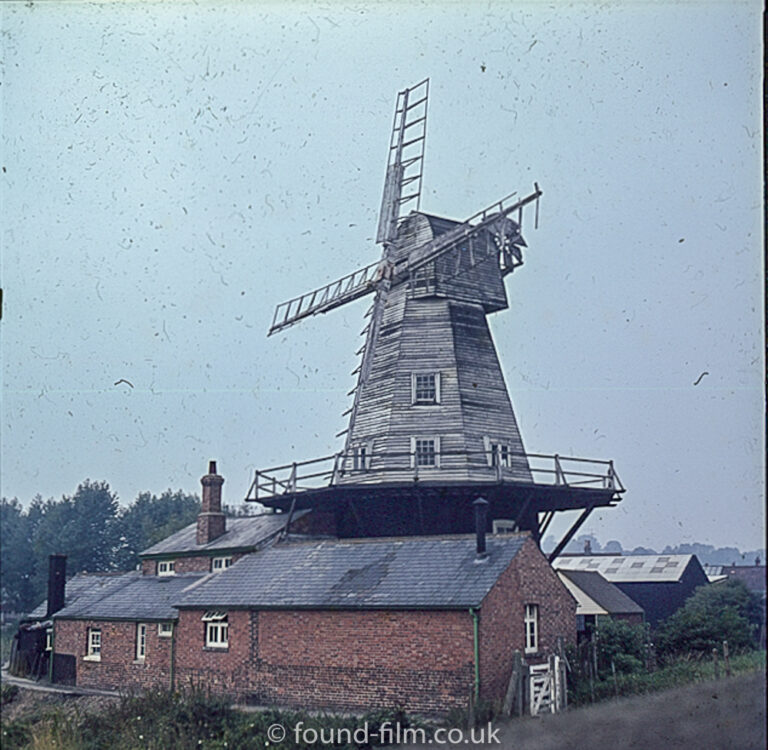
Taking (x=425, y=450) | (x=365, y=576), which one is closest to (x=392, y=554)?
(x=365, y=576)

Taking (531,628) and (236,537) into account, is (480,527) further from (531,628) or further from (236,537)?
(236,537)

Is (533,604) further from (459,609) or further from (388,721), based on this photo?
(388,721)

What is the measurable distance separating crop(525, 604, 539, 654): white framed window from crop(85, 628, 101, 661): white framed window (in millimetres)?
10910

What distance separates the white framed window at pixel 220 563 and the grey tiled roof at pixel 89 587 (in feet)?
7.83

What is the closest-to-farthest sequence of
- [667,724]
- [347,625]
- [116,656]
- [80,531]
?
[667,724] < [347,625] < [116,656] < [80,531]

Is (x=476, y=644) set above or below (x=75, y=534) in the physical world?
below

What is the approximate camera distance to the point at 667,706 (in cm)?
1280

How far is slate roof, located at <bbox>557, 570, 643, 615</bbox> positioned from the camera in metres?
27.0

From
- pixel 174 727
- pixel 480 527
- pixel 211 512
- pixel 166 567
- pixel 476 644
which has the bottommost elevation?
pixel 174 727

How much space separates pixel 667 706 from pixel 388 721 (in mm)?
4002

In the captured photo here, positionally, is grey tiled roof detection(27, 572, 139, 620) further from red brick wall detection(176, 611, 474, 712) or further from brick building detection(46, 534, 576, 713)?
red brick wall detection(176, 611, 474, 712)

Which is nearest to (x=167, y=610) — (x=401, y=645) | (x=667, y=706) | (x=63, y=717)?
(x=63, y=717)

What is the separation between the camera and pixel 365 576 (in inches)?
677

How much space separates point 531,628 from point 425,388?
716 centimetres
